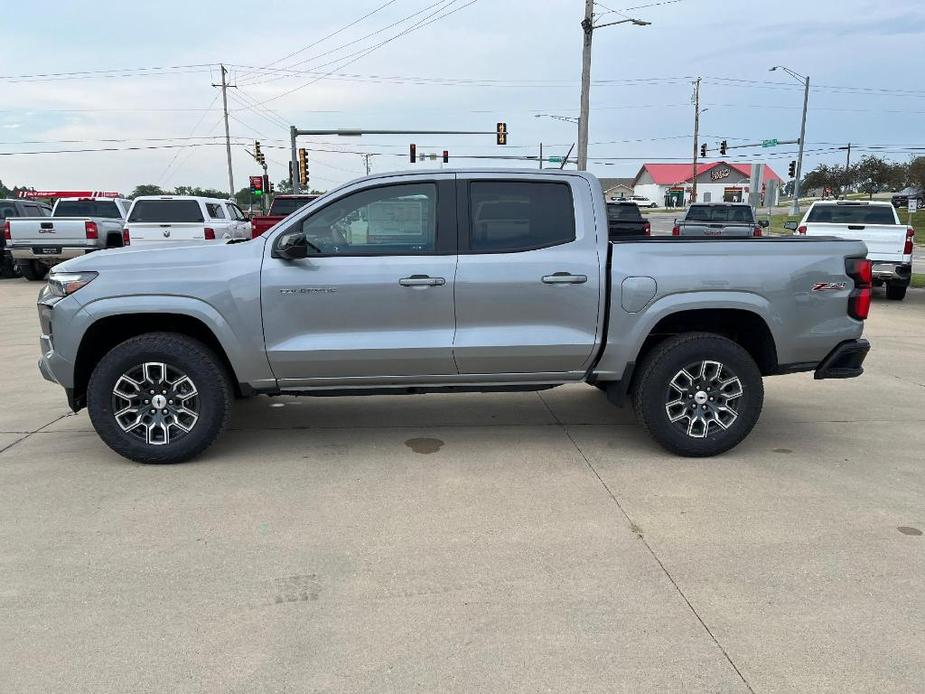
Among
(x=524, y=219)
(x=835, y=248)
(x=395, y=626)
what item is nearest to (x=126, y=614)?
(x=395, y=626)

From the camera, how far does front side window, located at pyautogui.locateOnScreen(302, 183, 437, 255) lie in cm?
469

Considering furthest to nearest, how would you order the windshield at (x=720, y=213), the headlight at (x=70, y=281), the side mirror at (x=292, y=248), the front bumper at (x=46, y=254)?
the windshield at (x=720, y=213), the front bumper at (x=46, y=254), the headlight at (x=70, y=281), the side mirror at (x=292, y=248)

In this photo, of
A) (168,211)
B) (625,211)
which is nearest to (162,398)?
(168,211)

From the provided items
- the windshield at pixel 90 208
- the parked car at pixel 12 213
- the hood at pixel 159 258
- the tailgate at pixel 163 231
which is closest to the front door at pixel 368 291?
the hood at pixel 159 258

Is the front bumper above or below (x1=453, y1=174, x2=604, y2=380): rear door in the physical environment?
below

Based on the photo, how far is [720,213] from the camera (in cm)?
1966

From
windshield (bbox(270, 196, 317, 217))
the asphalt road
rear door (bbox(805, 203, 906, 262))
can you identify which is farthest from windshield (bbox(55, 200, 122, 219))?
rear door (bbox(805, 203, 906, 262))

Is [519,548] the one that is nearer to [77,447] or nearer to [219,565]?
[219,565]

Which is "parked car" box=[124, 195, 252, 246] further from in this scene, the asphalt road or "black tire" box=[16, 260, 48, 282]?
the asphalt road

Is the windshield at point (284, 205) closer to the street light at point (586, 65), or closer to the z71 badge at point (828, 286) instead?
the street light at point (586, 65)

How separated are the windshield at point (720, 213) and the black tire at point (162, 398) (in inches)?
680

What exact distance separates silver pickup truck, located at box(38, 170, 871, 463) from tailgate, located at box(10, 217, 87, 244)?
13.2 meters

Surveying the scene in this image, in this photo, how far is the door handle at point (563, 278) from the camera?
15.3ft

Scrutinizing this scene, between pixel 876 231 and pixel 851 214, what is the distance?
1331 millimetres
